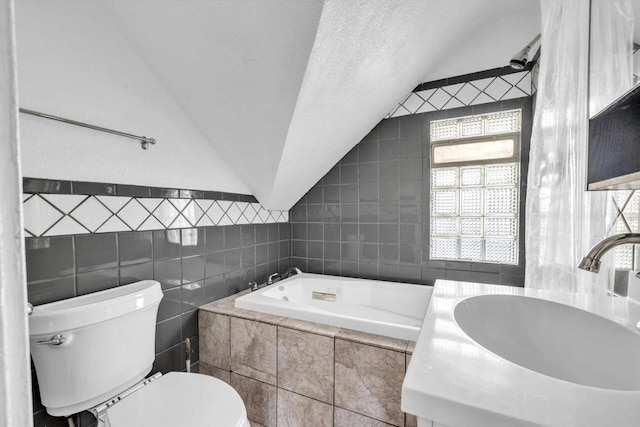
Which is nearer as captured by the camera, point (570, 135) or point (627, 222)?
point (627, 222)

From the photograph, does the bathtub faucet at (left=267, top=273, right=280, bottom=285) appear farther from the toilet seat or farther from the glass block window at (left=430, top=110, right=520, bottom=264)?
the glass block window at (left=430, top=110, right=520, bottom=264)

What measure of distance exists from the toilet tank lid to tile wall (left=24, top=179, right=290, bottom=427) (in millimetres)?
63

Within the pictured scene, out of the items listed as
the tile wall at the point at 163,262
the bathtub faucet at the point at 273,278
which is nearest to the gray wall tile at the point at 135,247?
the tile wall at the point at 163,262

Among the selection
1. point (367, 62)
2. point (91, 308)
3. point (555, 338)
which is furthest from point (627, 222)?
point (91, 308)

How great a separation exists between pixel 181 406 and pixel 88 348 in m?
0.43

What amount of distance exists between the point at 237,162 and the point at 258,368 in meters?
1.34

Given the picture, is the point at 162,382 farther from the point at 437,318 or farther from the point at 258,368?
the point at 437,318

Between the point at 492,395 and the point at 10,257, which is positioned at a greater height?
the point at 10,257

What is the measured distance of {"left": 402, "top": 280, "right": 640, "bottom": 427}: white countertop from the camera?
0.46 m

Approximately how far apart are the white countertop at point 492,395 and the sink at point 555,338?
0.99ft

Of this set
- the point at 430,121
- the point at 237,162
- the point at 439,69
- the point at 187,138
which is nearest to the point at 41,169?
the point at 187,138

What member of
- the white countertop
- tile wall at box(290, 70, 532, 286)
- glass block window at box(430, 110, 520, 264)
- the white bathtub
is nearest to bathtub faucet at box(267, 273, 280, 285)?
the white bathtub

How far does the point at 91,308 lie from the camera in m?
1.06

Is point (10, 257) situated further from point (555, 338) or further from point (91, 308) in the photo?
point (555, 338)
